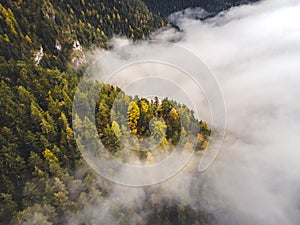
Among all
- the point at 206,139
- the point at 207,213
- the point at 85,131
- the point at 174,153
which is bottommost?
the point at 207,213

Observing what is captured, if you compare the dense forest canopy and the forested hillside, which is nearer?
the dense forest canopy

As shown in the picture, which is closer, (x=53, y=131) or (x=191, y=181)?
(x=53, y=131)

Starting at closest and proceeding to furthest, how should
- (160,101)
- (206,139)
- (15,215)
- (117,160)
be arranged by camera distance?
(15,215), (117,160), (160,101), (206,139)

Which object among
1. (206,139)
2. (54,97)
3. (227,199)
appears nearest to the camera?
(54,97)

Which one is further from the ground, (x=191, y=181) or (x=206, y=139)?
(x=206, y=139)

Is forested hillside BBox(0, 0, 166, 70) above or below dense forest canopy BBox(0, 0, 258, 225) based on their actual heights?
above

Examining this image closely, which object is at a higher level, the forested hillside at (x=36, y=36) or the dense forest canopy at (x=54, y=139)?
the forested hillside at (x=36, y=36)

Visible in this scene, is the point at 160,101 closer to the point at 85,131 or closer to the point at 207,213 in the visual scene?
the point at 85,131

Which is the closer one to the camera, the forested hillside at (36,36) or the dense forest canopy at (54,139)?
the dense forest canopy at (54,139)

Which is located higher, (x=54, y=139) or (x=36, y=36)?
(x=36, y=36)

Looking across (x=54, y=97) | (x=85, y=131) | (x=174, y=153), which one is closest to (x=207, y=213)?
(x=174, y=153)

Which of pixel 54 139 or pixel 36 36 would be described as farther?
pixel 36 36
